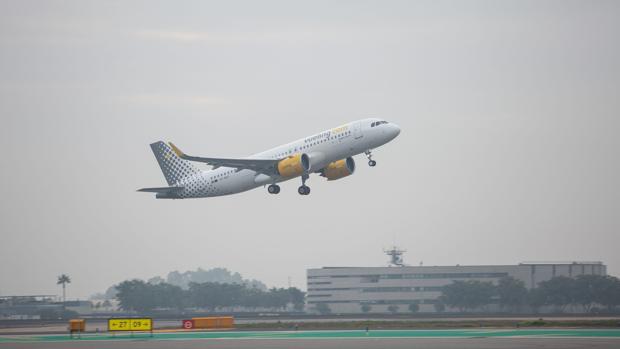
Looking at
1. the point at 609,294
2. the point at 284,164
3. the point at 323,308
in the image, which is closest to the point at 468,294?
the point at 609,294

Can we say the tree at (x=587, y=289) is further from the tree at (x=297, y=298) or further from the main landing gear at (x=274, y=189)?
the tree at (x=297, y=298)

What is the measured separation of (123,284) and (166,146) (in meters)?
59.2

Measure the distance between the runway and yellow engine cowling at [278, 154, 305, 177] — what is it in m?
19.3

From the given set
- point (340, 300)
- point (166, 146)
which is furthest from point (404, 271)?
point (166, 146)

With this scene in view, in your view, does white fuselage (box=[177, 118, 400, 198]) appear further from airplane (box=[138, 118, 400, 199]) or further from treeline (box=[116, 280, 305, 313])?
treeline (box=[116, 280, 305, 313])

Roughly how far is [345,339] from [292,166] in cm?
2890

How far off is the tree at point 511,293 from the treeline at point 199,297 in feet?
151

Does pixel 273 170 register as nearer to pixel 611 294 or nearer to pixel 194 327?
pixel 194 327

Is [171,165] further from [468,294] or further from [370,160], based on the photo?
[468,294]

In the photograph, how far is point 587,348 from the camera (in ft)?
195

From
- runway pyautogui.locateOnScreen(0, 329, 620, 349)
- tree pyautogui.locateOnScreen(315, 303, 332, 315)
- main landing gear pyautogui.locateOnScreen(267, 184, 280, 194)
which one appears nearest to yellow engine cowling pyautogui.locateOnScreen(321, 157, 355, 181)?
main landing gear pyautogui.locateOnScreen(267, 184, 280, 194)

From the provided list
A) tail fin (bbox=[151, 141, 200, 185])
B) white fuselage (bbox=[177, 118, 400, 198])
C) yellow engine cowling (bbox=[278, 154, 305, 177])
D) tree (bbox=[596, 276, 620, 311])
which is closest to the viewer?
white fuselage (bbox=[177, 118, 400, 198])

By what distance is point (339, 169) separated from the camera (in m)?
104

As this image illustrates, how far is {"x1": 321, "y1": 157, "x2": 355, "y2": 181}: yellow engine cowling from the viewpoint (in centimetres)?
10381
